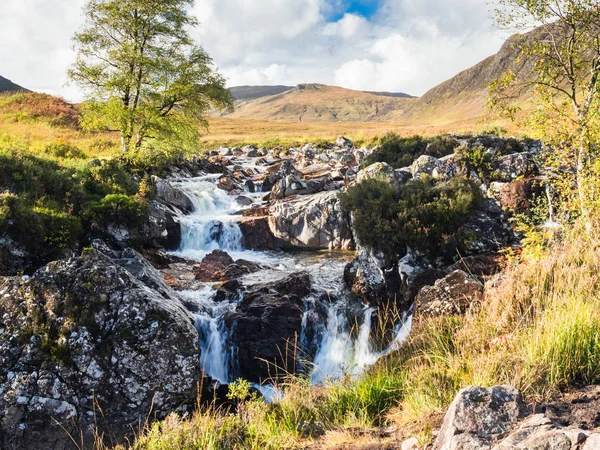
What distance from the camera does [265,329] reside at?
388 inches

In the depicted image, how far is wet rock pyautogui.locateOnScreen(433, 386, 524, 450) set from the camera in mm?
2787

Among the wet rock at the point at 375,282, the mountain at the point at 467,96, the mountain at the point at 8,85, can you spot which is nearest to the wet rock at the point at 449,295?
the wet rock at the point at 375,282

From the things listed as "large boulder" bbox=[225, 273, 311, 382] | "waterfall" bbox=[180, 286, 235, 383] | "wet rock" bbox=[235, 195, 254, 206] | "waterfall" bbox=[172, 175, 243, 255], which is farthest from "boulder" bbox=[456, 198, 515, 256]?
"wet rock" bbox=[235, 195, 254, 206]

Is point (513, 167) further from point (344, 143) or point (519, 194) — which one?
point (344, 143)

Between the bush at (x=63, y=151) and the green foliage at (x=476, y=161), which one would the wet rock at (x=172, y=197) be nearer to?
the bush at (x=63, y=151)

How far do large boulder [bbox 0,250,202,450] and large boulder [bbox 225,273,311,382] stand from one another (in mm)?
2304

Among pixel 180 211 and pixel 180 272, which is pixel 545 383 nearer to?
pixel 180 272

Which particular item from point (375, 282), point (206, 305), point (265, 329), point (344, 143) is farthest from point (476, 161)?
point (344, 143)

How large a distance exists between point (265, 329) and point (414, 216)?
6050 millimetres

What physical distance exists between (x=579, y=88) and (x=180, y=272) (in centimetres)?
1342

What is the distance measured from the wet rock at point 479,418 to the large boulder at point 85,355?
209 inches

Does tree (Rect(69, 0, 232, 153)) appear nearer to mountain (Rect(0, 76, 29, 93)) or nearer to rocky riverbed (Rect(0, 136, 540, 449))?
rocky riverbed (Rect(0, 136, 540, 449))

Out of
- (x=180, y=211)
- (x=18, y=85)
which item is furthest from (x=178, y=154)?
(x=18, y=85)

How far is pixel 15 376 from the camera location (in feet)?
20.3
